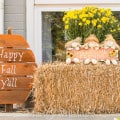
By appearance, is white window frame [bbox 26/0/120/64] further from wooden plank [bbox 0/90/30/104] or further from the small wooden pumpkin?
wooden plank [bbox 0/90/30/104]

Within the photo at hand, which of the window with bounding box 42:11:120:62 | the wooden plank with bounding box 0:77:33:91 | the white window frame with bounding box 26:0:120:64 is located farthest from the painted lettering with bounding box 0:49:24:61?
the window with bounding box 42:11:120:62

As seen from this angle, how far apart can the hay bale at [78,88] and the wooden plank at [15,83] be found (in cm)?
37

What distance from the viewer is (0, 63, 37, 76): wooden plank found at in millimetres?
4871

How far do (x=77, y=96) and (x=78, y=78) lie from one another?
8.1 inches

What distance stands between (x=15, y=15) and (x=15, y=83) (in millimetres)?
1316

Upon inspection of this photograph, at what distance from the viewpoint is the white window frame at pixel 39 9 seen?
5.80 m

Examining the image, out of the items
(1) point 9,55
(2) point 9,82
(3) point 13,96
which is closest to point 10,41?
(1) point 9,55

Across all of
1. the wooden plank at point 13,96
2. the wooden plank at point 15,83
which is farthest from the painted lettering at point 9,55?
the wooden plank at point 13,96

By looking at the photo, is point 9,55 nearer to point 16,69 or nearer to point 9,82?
point 16,69

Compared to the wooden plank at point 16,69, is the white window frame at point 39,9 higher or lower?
higher

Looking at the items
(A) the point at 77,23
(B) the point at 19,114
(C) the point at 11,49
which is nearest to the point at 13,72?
(C) the point at 11,49

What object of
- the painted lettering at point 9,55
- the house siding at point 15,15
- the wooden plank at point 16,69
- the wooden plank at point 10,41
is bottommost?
the wooden plank at point 16,69

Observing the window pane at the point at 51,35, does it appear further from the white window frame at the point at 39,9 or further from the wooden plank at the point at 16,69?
the wooden plank at the point at 16,69

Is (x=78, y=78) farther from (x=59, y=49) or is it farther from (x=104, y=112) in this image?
(x=59, y=49)
